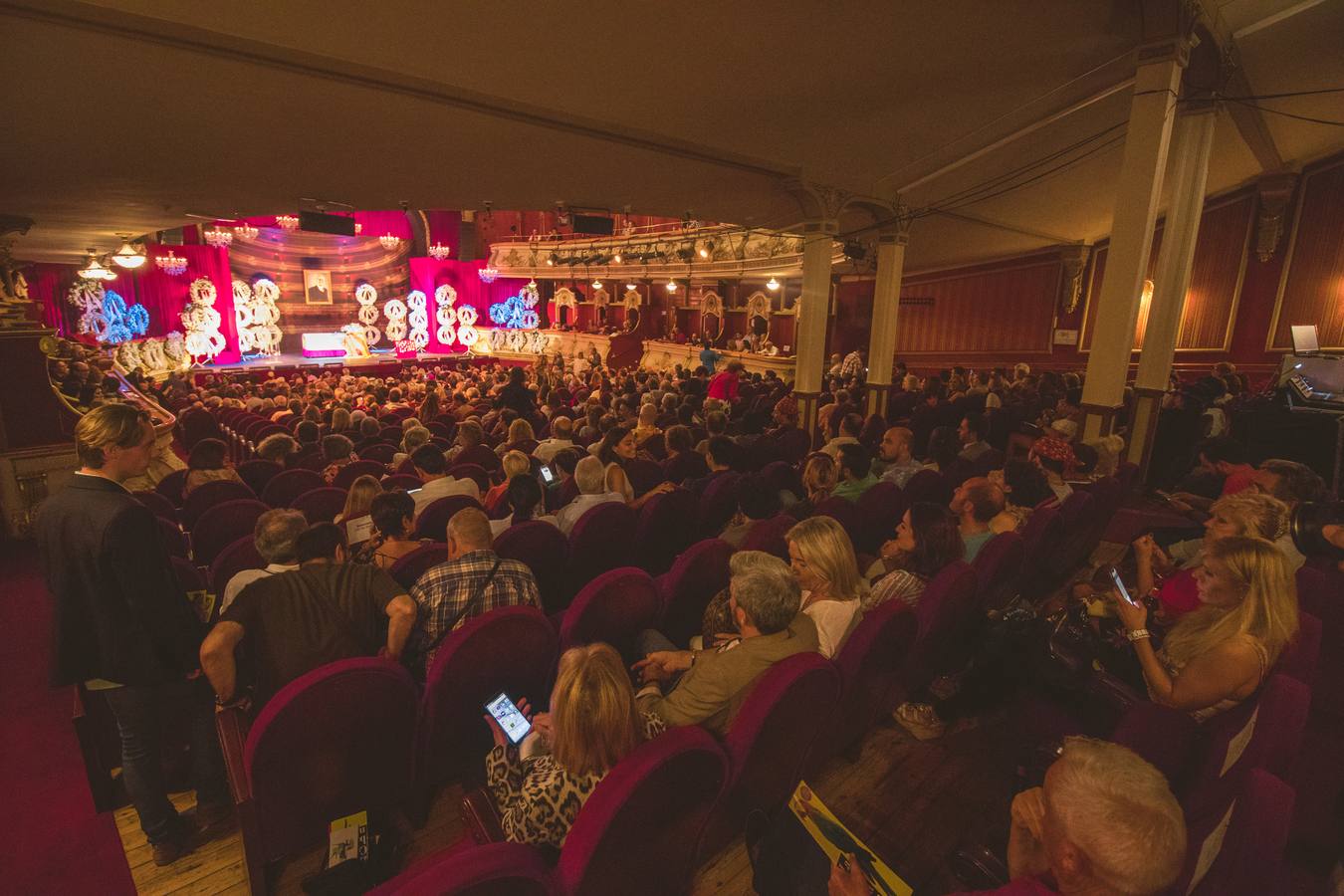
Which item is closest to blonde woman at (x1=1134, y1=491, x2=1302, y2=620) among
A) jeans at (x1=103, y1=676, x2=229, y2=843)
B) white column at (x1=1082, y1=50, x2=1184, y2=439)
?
white column at (x1=1082, y1=50, x2=1184, y2=439)

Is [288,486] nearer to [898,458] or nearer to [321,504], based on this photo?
[321,504]

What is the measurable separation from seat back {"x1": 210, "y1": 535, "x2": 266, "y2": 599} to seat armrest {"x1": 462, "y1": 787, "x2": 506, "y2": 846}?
74.3 inches

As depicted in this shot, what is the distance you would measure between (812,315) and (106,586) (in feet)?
25.8

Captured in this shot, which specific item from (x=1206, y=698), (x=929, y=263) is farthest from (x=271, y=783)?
(x=929, y=263)

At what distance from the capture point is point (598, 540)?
3.30 meters

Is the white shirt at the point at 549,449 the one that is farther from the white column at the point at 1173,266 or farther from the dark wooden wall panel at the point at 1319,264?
the dark wooden wall panel at the point at 1319,264

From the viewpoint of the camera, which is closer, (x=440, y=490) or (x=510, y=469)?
(x=440, y=490)

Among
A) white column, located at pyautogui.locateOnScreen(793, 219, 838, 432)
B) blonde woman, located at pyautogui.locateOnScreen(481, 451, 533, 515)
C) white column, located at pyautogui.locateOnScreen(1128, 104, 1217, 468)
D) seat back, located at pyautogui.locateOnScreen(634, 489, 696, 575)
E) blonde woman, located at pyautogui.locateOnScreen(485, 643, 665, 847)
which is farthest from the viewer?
white column, located at pyautogui.locateOnScreen(793, 219, 838, 432)

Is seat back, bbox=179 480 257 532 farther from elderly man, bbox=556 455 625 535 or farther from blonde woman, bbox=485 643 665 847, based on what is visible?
blonde woman, bbox=485 643 665 847

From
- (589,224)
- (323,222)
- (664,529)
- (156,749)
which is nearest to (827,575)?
(664,529)

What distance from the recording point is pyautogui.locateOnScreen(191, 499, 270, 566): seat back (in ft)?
10.9

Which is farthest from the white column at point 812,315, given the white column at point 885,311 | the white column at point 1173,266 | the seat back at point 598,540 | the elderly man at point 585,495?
the seat back at point 598,540

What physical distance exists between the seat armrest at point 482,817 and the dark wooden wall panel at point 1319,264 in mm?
12540

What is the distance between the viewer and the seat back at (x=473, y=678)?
1.90 m
